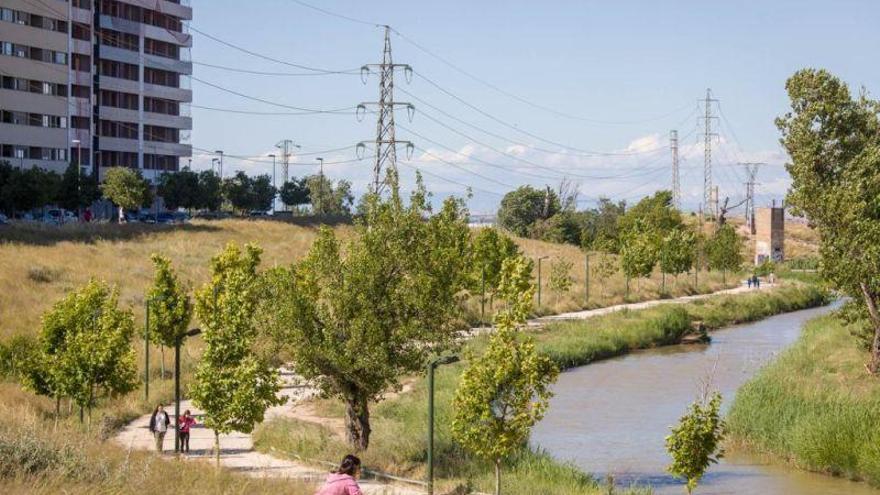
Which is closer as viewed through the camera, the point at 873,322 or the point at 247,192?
the point at 873,322

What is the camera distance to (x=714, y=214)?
575 ft

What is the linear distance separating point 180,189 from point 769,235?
214 feet

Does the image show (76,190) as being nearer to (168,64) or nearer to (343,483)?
(168,64)

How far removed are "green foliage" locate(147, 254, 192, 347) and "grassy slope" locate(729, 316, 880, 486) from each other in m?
20.1

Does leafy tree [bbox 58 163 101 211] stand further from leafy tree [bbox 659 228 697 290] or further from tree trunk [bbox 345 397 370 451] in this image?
tree trunk [bbox 345 397 370 451]

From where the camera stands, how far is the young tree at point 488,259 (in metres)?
68.8

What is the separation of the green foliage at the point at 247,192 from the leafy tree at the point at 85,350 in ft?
218

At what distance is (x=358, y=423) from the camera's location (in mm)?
32219

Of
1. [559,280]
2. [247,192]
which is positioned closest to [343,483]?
[559,280]

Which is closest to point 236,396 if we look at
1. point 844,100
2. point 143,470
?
point 143,470

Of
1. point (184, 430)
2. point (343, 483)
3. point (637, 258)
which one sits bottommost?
point (184, 430)

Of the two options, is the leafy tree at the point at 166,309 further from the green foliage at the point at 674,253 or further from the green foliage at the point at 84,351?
the green foliage at the point at 674,253

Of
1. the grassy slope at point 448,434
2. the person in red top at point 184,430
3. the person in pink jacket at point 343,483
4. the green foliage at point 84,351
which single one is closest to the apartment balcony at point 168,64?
the grassy slope at point 448,434

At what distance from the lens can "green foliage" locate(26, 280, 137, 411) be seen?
34344mm
